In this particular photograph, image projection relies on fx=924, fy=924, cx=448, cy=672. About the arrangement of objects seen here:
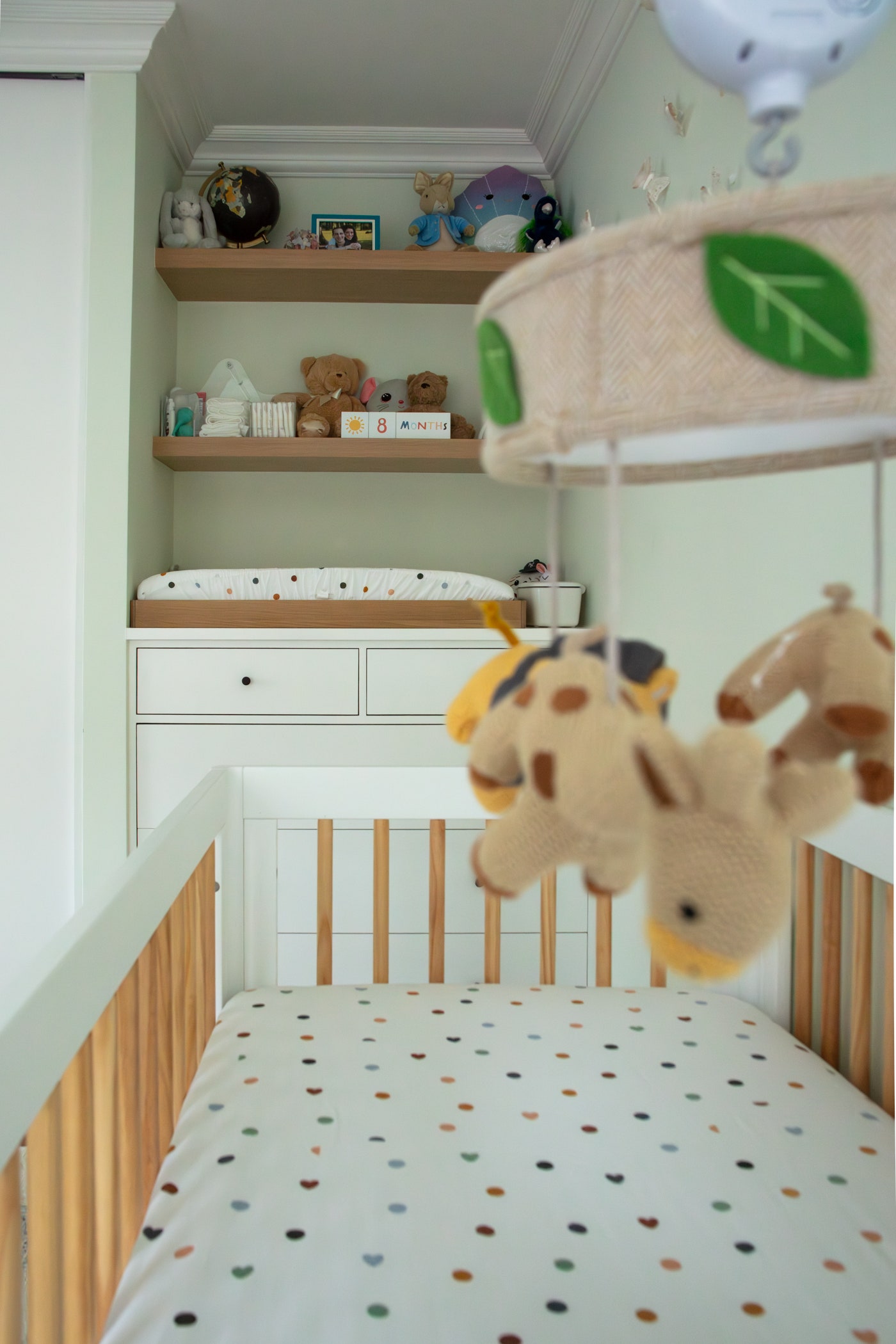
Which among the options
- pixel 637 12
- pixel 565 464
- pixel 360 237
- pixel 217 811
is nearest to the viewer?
pixel 565 464

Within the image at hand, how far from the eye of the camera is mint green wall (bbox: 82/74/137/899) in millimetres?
1924

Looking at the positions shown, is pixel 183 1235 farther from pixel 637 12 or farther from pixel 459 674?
pixel 637 12

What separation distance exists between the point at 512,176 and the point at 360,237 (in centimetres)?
41

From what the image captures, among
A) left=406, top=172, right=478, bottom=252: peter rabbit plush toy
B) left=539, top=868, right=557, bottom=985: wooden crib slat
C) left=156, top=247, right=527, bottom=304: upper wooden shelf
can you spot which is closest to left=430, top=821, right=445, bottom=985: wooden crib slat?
left=539, top=868, right=557, bottom=985: wooden crib slat

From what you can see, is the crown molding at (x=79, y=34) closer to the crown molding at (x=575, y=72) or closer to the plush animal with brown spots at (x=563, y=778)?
the crown molding at (x=575, y=72)

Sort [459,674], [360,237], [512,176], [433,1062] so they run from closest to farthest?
[433,1062], [459,674], [512,176], [360,237]

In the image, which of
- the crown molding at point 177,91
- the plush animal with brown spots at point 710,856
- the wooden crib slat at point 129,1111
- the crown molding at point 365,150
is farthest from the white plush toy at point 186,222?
the plush animal with brown spots at point 710,856

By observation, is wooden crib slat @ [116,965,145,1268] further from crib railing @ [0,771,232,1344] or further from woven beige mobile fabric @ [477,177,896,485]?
woven beige mobile fabric @ [477,177,896,485]

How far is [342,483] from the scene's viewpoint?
2418 mm

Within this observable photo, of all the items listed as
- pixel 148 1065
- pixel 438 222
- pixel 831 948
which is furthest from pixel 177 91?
pixel 831 948

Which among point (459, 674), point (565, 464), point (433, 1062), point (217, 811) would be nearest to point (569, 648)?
point (565, 464)

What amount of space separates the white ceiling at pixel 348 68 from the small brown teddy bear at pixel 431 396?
57cm

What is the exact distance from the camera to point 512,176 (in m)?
2.20

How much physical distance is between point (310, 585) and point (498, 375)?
5.50 ft
